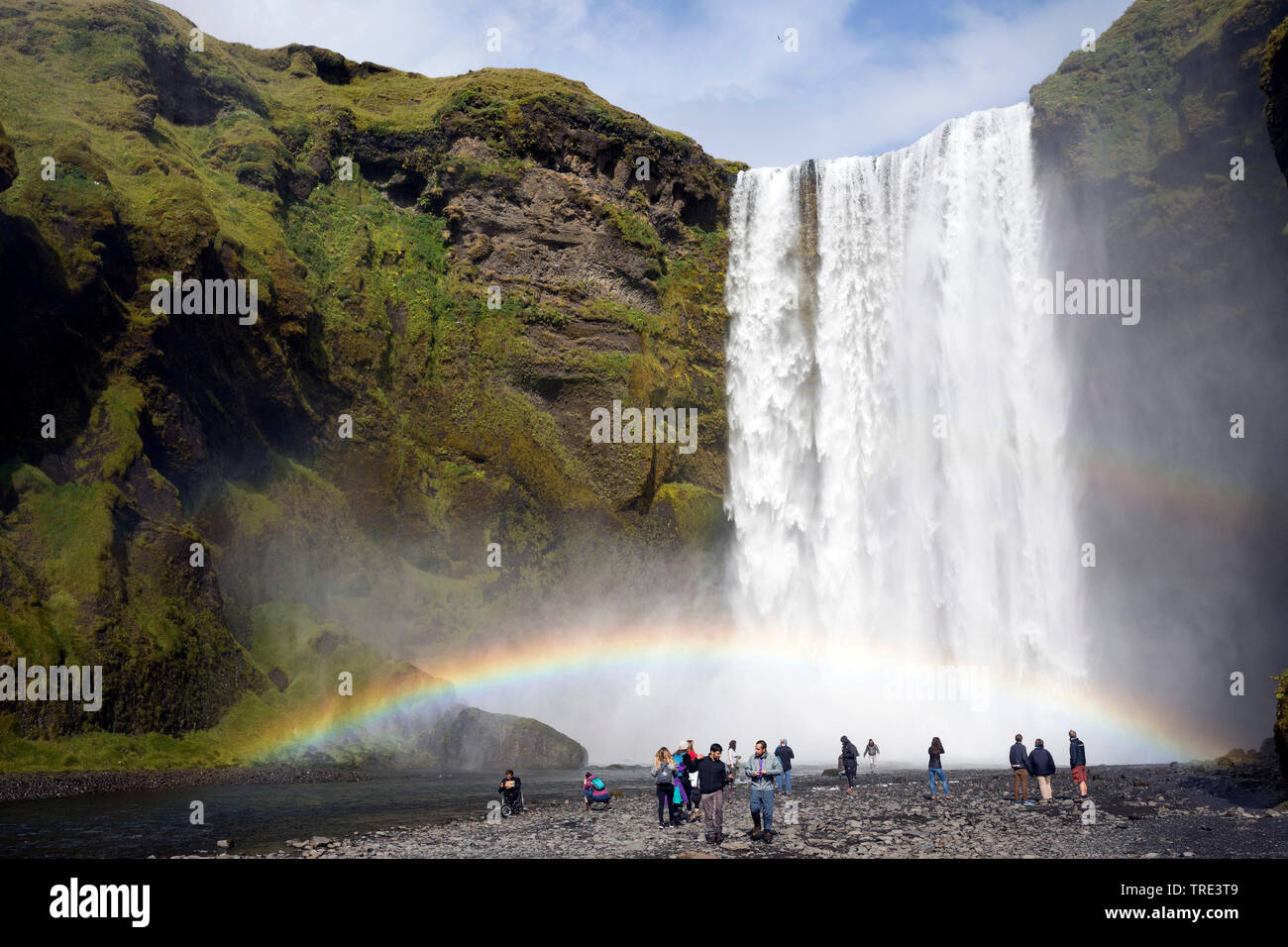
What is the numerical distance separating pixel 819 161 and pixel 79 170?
145 feet

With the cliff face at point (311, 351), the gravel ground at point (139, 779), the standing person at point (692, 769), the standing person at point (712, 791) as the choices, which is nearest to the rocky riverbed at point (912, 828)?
the standing person at point (712, 791)

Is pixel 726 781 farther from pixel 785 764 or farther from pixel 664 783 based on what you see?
pixel 785 764

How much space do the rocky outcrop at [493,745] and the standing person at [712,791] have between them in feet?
88.3

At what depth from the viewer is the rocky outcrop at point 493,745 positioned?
41.1 meters

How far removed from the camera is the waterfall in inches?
1950

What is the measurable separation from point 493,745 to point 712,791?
90.3 feet

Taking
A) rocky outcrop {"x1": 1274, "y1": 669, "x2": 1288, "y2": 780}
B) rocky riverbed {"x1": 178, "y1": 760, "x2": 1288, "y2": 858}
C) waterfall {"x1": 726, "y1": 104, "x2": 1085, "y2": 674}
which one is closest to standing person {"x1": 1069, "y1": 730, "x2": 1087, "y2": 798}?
rocky riverbed {"x1": 178, "y1": 760, "x2": 1288, "y2": 858}

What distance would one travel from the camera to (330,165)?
222 feet

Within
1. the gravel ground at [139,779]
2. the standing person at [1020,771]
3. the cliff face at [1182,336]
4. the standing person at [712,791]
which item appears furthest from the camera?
the cliff face at [1182,336]

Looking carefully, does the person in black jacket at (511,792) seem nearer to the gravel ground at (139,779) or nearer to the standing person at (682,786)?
the standing person at (682,786)

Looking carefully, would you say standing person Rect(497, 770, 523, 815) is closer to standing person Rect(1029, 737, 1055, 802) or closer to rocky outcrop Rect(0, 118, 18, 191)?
standing person Rect(1029, 737, 1055, 802)

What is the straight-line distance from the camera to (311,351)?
5609 centimetres
